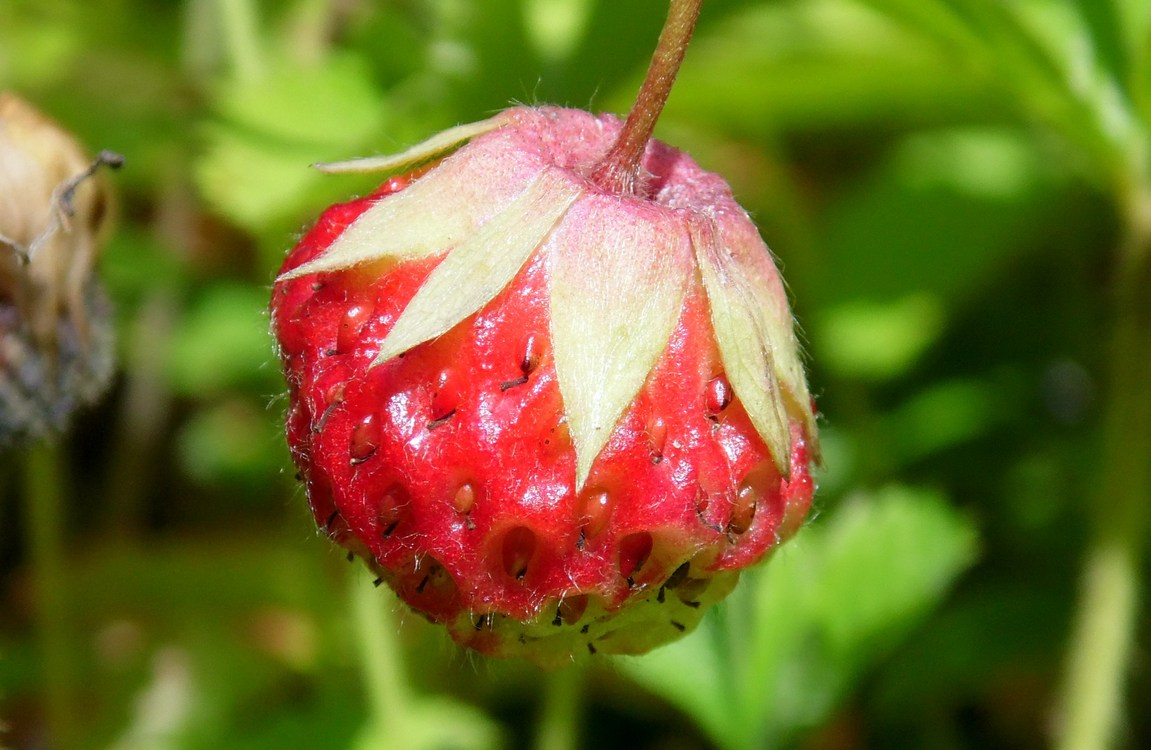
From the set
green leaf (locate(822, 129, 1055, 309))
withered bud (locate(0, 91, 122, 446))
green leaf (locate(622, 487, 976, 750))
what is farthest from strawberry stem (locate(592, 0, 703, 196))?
green leaf (locate(822, 129, 1055, 309))

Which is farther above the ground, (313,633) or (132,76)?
A: (132,76)

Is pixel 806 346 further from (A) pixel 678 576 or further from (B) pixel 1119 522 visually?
(A) pixel 678 576

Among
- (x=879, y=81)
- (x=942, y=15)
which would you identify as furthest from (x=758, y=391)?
(x=879, y=81)

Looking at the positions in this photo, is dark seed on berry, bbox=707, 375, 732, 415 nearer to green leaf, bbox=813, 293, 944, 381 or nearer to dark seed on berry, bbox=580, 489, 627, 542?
dark seed on berry, bbox=580, 489, 627, 542

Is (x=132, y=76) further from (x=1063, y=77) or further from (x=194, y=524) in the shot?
(x=1063, y=77)

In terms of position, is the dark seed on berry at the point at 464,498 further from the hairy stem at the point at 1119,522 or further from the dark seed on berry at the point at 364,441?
the hairy stem at the point at 1119,522
